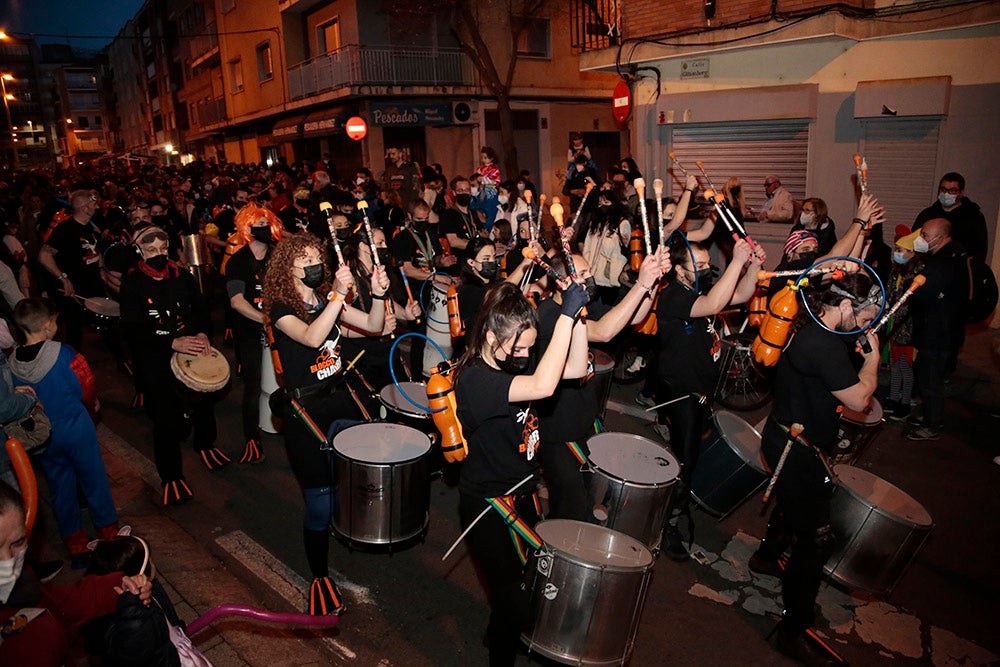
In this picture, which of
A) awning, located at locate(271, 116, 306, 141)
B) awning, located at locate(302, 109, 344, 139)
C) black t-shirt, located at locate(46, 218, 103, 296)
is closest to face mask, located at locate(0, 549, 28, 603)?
black t-shirt, located at locate(46, 218, 103, 296)

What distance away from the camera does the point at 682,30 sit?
1247 cm

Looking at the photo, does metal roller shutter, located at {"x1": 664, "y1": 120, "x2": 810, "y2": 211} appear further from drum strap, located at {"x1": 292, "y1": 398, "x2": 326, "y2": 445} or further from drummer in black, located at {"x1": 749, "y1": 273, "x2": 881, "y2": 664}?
drum strap, located at {"x1": 292, "y1": 398, "x2": 326, "y2": 445}

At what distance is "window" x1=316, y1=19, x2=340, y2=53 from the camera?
2476 cm

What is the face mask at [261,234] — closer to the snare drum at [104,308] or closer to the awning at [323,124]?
the snare drum at [104,308]

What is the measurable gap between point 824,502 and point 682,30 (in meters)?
10.9

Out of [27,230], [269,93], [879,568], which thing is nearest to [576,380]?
[879,568]

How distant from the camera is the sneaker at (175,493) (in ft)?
19.7

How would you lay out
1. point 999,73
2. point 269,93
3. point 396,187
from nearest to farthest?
point 999,73 → point 396,187 → point 269,93

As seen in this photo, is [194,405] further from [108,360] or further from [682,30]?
[682,30]

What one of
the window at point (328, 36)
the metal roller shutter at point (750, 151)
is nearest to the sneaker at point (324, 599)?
the metal roller shutter at point (750, 151)

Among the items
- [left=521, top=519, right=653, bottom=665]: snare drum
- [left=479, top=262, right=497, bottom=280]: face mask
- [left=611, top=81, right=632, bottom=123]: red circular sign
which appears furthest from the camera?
[left=611, top=81, right=632, bottom=123]: red circular sign

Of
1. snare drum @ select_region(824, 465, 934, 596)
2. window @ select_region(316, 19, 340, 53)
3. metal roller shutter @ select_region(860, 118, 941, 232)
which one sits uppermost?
window @ select_region(316, 19, 340, 53)

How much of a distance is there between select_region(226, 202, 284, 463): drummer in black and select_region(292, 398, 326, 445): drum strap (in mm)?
2152

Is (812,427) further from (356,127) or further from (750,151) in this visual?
(356,127)
